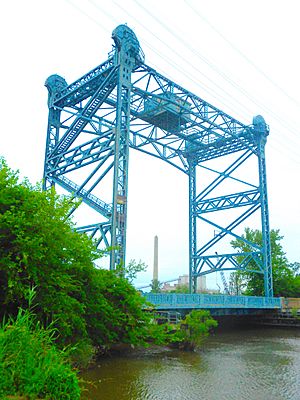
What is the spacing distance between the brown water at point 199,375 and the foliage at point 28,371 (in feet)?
13.3

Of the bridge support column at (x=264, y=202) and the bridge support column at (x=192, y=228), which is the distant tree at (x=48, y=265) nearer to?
the bridge support column at (x=264, y=202)

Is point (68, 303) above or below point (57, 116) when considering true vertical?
below

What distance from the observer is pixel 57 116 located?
29438 mm

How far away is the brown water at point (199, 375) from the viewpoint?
31.8ft

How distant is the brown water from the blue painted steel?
282 centimetres

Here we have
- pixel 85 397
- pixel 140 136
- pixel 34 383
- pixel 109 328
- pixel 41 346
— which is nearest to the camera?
pixel 34 383

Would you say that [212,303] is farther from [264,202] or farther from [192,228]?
[192,228]

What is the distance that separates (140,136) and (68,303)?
20.5 meters

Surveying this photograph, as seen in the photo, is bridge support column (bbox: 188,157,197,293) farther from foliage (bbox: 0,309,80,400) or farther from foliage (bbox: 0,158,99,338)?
foliage (bbox: 0,309,80,400)

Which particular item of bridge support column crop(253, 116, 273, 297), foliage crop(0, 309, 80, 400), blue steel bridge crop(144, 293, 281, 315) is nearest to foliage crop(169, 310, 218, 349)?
blue steel bridge crop(144, 293, 281, 315)

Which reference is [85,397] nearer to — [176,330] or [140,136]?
[176,330]

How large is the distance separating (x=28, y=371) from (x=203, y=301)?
18113mm

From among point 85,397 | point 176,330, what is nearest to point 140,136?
point 176,330

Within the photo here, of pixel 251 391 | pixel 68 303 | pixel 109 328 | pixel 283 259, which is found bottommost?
pixel 251 391
